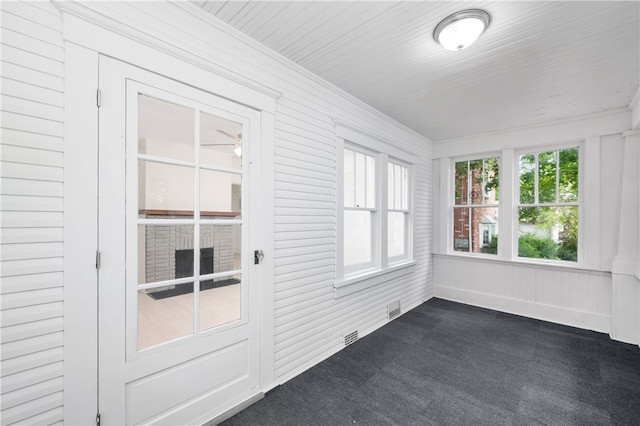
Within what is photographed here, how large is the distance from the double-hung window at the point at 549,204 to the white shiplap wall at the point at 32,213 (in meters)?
5.25

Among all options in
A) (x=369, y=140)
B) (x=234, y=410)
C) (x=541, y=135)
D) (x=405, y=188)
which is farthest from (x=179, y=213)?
(x=541, y=135)

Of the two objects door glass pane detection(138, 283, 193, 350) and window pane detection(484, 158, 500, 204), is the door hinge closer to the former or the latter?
door glass pane detection(138, 283, 193, 350)

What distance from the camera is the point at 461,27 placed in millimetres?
1906

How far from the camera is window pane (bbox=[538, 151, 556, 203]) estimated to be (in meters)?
4.05

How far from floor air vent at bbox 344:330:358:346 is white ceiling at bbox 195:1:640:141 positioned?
2729 millimetres

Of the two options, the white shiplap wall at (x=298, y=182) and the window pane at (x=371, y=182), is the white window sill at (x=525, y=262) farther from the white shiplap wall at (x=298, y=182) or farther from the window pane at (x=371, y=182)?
the white shiplap wall at (x=298, y=182)

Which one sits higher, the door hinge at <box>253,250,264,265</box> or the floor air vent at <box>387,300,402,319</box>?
the door hinge at <box>253,250,264,265</box>

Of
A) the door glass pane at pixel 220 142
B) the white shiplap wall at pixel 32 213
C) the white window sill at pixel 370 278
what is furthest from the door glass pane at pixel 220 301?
the white window sill at pixel 370 278

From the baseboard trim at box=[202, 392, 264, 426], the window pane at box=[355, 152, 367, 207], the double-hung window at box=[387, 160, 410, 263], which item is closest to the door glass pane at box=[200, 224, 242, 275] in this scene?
the baseboard trim at box=[202, 392, 264, 426]

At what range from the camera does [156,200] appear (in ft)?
5.81

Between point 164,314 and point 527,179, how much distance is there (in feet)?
16.3

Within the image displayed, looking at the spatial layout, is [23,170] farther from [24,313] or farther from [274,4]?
[274,4]

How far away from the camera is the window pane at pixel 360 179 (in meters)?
3.45

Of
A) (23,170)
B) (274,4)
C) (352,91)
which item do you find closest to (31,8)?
(23,170)
